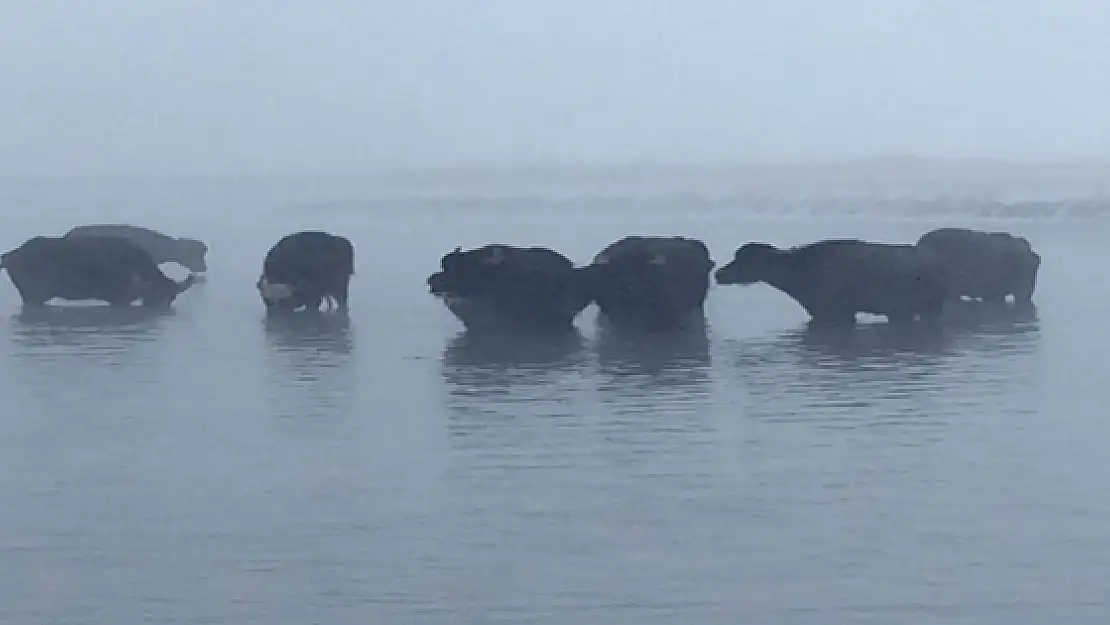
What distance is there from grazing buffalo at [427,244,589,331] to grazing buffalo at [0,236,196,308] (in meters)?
5.14

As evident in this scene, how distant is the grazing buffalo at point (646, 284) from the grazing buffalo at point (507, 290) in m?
0.48

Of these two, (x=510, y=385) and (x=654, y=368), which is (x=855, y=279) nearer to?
→ (x=654, y=368)

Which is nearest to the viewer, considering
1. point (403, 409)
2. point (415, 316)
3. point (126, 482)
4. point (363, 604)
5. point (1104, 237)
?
point (363, 604)

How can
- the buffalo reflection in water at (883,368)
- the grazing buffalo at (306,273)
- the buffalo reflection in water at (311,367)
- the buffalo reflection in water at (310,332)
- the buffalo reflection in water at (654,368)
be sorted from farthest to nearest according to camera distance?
1. the grazing buffalo at (306,273)
2. the buffalo reflection in water at (310,332)
3. the buffalo reflection in water at (654,368)
4. the buffalo reflection in water at (311,367)
5. the buffalo reflection in water at (883,368)

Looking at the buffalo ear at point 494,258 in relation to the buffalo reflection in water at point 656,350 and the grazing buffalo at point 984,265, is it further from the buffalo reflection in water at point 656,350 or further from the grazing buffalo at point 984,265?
the grazing buffalo at point 984,265

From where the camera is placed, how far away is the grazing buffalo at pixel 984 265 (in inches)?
817

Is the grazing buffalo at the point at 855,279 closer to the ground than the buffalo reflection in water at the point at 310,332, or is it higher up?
higher up

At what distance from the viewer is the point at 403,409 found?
12.0m

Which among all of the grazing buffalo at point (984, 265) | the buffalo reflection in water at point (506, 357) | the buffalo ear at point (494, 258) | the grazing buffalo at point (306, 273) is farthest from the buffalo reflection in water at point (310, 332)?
the grazing buffalo at point (984, 265)

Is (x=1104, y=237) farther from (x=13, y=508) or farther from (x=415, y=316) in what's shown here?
(x=13, y=508)

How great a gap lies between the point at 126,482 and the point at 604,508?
266cm

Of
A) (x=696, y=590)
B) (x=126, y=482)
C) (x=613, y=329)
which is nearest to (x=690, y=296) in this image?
(x=613, y=329)

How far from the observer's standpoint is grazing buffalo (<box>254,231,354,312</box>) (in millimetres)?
20172

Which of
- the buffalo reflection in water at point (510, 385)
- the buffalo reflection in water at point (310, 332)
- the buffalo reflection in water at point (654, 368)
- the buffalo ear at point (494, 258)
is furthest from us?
the buffalo ear at point (494, 258)
